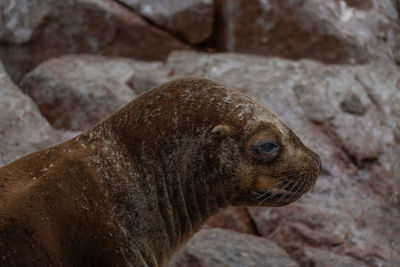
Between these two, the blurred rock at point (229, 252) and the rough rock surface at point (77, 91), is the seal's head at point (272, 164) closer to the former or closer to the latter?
the blurred rock at point (229, 252)

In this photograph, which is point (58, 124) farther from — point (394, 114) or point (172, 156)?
point (394, 114)

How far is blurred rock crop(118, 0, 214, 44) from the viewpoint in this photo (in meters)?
5.14

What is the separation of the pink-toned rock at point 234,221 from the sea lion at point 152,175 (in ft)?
4.57

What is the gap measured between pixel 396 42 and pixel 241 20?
63.5 inches

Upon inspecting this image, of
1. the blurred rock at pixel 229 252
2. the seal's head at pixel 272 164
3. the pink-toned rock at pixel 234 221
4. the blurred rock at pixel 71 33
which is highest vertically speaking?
the seal's head at pixel 272 164

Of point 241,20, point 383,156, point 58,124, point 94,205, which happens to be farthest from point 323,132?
point 94,205

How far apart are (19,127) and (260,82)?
1.95 m

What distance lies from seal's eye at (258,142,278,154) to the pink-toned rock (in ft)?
5.16

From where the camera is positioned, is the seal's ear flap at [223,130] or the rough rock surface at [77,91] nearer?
the seal's ear flap at [223,130]

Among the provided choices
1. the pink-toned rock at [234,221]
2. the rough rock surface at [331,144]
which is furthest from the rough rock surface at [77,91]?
the pink-toned rock at [234,221]

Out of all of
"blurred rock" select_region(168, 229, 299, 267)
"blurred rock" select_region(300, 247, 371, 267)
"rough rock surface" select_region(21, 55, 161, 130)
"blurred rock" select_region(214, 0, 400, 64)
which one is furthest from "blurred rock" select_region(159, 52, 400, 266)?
"rough rock surface" select_region(21, 55, 161, 130)

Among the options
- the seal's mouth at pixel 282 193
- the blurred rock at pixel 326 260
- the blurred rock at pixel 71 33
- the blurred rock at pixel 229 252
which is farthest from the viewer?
the blurred rock at pixel 71 33

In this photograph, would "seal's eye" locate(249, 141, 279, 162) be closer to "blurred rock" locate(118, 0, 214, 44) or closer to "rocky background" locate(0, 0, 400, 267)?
"rocky background" locate(0, 0, 400, 267)

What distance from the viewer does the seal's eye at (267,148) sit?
215 cm
